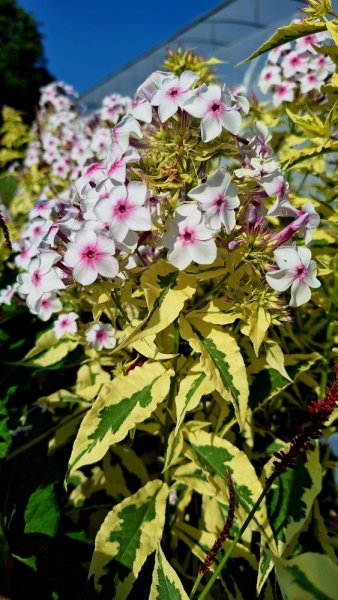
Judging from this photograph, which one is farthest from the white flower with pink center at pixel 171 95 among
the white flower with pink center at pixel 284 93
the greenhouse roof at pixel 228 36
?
the greenhouse roof at pixel 228 36

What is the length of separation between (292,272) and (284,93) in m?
0.90

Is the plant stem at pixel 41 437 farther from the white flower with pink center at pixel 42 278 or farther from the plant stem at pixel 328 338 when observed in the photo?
the plant stem at pixel 328 338

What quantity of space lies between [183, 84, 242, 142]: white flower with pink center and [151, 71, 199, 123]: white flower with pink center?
16 millimetres

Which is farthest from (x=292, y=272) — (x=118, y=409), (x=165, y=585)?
(x=165, y=585)

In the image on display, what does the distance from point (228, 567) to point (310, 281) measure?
53 cm

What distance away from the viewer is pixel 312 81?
1422mm

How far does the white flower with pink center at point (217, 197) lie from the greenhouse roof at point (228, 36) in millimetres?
4408

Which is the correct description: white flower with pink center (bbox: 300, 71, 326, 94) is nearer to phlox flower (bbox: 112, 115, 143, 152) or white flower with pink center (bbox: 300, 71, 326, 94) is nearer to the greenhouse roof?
phlox flower (bbox: 112, 115, 143, 152)

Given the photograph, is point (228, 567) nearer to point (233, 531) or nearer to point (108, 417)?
point (233, 531)

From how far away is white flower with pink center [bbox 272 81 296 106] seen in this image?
1519 mm

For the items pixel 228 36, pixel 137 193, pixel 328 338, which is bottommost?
pixel 228 36

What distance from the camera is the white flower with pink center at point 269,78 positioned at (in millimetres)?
1563

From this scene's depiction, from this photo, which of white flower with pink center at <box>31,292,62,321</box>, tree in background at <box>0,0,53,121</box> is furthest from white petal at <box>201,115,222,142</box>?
tree in background at <box>0,0,53,121</box>

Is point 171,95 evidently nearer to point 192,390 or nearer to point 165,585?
point 192,390
